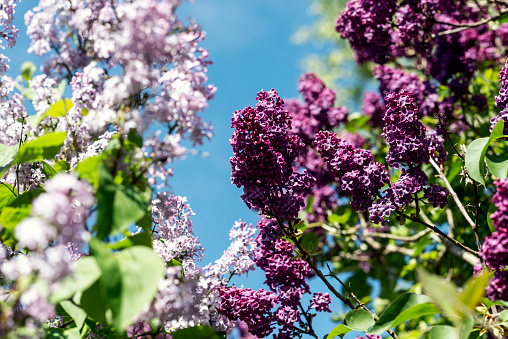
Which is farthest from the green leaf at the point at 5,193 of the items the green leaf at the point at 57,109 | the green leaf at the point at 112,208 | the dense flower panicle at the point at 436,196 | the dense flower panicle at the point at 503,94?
the dense flower panicle at the point at 503,94

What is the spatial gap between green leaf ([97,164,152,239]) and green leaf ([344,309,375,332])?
0.89 meters

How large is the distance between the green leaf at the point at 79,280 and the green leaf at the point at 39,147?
0.51 metres

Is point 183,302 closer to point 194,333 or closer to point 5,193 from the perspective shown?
point 194,333

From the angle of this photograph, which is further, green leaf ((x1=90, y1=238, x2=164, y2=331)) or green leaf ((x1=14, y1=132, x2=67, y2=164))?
green leaf ((x1=14, y1=132, x2=67, y2=164))

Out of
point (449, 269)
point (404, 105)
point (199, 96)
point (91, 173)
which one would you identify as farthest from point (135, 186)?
point (449, 269)

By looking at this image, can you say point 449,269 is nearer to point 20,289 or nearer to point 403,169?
point 403,169

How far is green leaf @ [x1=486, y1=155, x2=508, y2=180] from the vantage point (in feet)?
5.65

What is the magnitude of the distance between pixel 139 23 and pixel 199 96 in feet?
0.76

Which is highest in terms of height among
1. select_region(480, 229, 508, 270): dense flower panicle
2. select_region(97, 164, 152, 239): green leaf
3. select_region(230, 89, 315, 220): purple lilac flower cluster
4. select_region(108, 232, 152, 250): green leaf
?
select_region(230, 89, 315, 220): purple lilac flower cluster

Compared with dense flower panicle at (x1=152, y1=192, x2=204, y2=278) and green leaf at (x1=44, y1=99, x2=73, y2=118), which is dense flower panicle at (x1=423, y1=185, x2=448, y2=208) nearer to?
dense flower panicle at (x1=152, y1=192, x2=204, y2=278)

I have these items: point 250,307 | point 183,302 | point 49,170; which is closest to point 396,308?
point 250,307

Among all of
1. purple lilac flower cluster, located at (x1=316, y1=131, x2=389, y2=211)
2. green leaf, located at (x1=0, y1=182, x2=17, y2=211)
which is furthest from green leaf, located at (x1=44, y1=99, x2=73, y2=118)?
purple lilac flower cluster, located at (x1=316, y1=131, x2=389, y2=211)

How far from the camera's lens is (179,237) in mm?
1834

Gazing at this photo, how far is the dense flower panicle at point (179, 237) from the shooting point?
5.82ft
